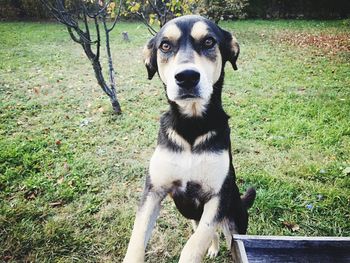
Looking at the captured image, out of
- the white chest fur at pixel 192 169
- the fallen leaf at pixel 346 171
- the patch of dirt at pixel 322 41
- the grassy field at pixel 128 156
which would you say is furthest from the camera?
the patch of dirt at pixel 322 41

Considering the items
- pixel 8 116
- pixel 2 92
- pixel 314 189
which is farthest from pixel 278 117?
pixel 2 92

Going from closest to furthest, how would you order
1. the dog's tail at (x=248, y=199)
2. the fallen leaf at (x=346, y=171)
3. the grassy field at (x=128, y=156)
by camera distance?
1. the dog's tail at (x=248, y=199)
2. the grassy field at (x=128, y=156)
3. the fallen leaf at (x=346, y=171)

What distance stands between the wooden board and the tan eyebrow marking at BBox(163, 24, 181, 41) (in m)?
1.71

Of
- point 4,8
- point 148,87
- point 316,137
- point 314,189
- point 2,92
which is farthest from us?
point 4,8

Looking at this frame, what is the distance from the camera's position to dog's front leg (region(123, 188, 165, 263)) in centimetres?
220

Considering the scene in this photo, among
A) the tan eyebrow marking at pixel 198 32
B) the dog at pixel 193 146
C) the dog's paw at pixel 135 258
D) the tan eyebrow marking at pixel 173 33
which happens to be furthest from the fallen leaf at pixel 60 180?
the tan eyebrow marking at pixel 198 32

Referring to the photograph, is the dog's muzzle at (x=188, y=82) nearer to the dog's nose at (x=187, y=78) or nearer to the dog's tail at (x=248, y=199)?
the dog's nose at (x=187, y=78)

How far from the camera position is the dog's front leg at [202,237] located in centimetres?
210

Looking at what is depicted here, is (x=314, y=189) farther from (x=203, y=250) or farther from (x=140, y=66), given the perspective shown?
(x=140, y=66)

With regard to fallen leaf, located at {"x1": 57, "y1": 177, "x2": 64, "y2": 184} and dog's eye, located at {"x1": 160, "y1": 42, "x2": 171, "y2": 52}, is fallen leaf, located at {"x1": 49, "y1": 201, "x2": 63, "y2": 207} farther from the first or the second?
dog's eye, located at {"x1": 160, "y1": 42, "x2": 171, "y2": 52}

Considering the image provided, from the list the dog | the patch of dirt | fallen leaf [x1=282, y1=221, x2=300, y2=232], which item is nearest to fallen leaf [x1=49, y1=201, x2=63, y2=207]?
the dog

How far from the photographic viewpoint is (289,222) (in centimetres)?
339

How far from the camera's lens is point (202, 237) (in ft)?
7.13

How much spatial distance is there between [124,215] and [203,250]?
1.57m
